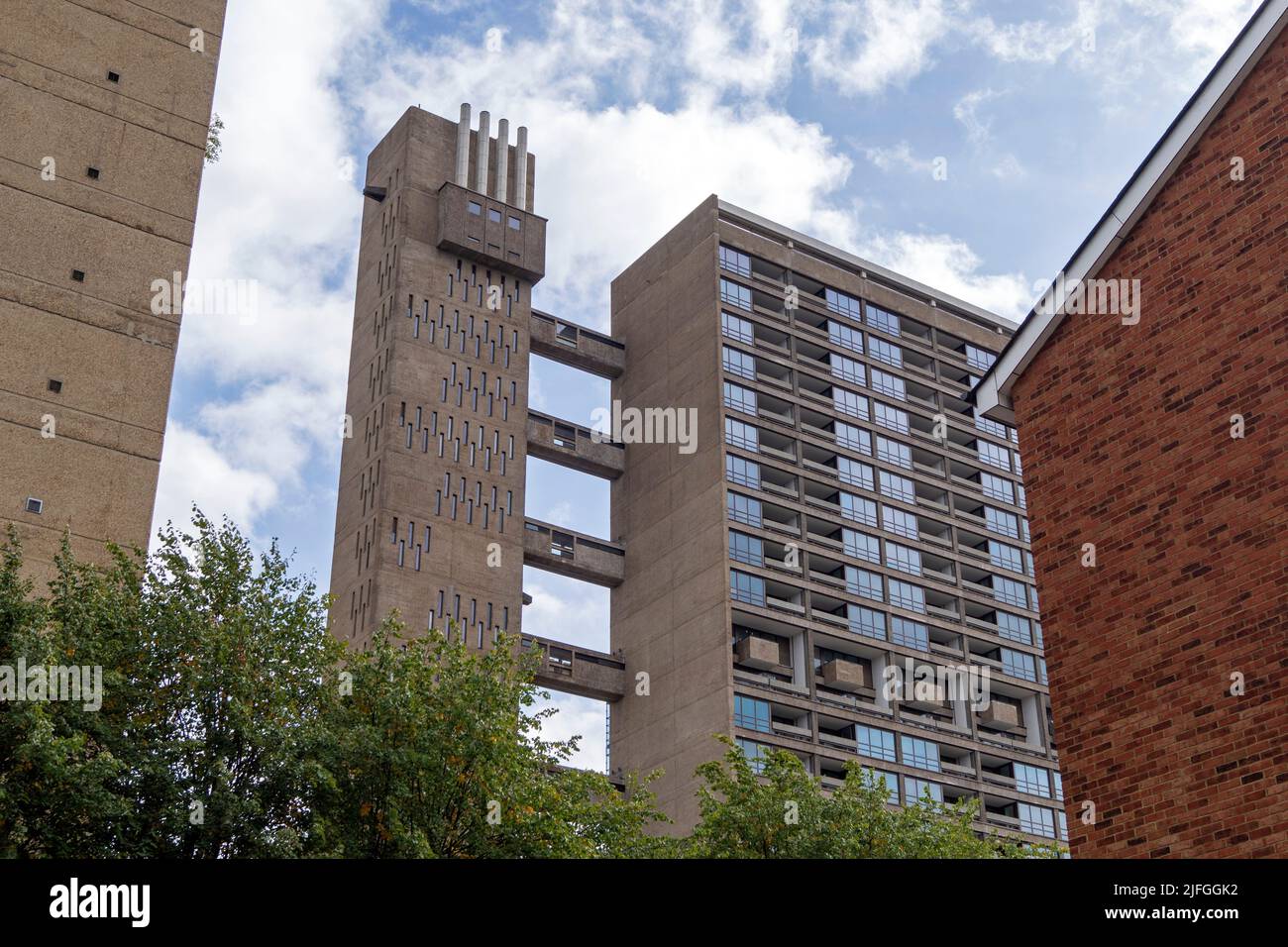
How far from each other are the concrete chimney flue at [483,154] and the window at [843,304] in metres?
21.3

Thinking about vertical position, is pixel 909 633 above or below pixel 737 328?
below

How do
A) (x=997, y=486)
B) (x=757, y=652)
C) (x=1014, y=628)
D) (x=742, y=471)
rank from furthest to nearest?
(x=997, y=486), (x=1014, y=628), (x=742, y=471), (x=757, y=652)

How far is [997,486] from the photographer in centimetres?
8744

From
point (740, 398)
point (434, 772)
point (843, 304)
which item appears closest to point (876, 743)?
point (740, 398)

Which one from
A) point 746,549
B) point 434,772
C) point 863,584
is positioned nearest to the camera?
point 434,772

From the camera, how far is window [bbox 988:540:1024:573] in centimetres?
8425

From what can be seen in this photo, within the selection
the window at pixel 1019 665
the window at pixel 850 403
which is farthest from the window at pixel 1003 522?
the window at pixel 850 403

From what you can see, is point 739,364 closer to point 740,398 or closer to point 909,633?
point 740,398

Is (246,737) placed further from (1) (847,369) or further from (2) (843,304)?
(2) (843,304)

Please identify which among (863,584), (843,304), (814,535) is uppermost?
(843,304)

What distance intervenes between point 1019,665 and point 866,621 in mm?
10656

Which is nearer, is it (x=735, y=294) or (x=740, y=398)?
(x=740, y=398)

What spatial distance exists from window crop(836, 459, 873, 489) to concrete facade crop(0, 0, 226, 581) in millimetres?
48676

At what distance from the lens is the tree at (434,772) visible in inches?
1086
